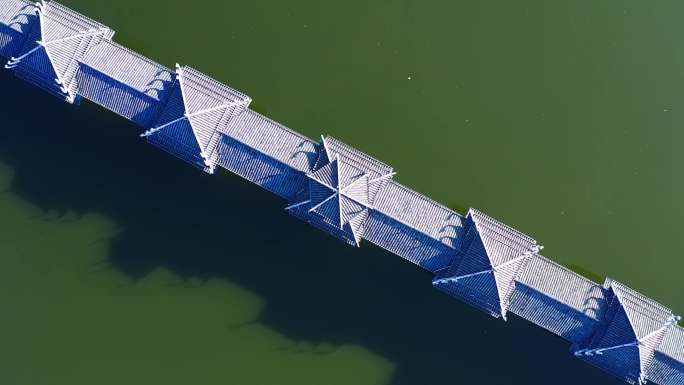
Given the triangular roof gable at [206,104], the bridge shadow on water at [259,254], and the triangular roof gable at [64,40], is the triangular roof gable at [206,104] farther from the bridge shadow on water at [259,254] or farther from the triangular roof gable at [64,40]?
the triangular roof gable at [64,40]

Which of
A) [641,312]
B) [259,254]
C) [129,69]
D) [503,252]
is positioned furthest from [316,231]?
[641,312]

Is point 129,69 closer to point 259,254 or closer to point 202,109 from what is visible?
point 202,109

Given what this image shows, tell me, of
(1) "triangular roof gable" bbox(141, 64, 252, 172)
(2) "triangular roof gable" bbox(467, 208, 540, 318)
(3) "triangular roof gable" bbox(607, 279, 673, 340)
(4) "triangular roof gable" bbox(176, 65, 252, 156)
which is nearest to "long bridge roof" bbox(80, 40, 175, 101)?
(1) "triangular roof gable" bbox(141, 64, 252, 172)

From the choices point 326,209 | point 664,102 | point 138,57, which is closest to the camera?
point 326,209

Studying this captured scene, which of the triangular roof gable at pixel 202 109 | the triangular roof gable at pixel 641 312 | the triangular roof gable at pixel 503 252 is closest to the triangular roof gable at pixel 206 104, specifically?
the triangular roof gable at pixel 202 109

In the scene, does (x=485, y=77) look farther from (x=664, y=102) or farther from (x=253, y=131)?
(x=253, y=131)

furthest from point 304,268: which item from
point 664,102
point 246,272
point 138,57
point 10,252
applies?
point 664,102

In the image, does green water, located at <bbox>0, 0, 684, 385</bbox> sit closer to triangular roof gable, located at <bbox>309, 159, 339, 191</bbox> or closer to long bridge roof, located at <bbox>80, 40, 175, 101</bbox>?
long bridge roof, located at <bbox>80, 40, 175, 101</bbox>
